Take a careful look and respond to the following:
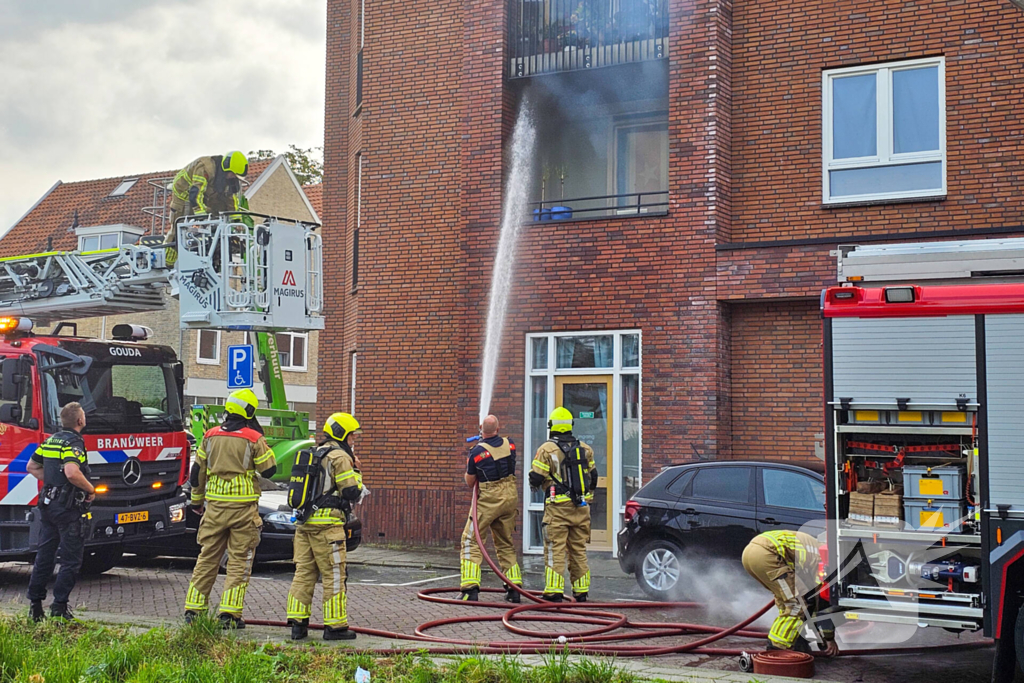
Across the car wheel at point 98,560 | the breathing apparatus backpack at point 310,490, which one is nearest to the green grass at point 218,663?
the breathing apparatus backpack at point 310,490

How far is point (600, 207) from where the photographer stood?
16.5m

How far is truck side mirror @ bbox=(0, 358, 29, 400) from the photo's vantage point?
455 inches

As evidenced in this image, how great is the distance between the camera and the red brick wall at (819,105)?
533 inches

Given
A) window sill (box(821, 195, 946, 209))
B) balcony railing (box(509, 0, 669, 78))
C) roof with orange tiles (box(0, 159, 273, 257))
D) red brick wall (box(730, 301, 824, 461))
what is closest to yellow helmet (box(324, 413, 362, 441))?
red brick wall (box(730, 301, 824, 461))

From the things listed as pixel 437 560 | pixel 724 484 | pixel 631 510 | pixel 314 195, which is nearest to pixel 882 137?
pixel 724 484

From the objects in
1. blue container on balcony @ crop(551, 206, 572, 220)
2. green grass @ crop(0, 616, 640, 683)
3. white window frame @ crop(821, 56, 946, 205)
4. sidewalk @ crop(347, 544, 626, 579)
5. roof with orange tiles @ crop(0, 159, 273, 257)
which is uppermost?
roof with orange tiles @ crop(0, 159, 273, 257)

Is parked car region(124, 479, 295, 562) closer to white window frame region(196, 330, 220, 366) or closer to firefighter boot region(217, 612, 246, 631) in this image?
firefighter boot region(217, 612, 246, 631)

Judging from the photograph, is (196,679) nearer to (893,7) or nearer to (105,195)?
(893,7)

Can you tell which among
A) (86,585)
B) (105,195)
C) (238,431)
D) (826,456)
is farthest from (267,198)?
(826,456)

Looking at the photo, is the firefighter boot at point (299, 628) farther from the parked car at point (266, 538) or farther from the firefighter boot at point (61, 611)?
the parked car at point (266, 538)

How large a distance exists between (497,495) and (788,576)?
4.12 meters

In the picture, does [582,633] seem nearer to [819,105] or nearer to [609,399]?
[609,399]

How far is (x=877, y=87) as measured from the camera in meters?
14.2

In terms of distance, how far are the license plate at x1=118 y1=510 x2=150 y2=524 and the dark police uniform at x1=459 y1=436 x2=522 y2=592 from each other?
3571mm
